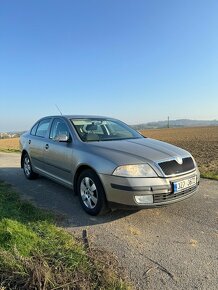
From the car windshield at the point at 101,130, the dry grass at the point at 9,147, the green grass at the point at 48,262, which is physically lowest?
the dry grass at the point at 9,147

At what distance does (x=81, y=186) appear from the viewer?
16.1 ft

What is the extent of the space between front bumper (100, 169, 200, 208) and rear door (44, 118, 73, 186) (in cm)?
120

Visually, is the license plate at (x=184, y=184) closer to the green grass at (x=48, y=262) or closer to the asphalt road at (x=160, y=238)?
the asphalt road at (x=160, y=238)

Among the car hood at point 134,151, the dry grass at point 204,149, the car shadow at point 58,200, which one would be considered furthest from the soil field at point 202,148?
the car shadow at point 58,200

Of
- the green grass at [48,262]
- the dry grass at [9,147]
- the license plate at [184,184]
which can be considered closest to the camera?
the green grass at [48,262]

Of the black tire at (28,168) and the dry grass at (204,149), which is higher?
the black tire at (28,168)

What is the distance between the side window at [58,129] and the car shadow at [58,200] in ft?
3.84

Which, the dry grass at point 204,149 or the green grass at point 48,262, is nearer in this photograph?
the green grass at point 48,262

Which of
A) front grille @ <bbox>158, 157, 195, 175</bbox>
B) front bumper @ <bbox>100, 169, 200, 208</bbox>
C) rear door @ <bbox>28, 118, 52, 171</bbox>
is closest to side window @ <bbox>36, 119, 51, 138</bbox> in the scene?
rear door @ <bbox>28, 118, 52, 171</bbox>

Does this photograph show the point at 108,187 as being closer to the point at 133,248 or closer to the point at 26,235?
the point at 133,248

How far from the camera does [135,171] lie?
4191 millimetres

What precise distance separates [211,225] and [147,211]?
1.04 metres

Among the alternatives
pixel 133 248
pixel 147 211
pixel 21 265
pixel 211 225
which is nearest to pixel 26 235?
pixel 21 265

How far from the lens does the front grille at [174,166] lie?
428cm
